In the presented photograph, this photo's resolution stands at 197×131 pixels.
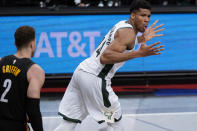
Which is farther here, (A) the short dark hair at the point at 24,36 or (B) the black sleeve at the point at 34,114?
(A) the short dark hair at the point at 24,36

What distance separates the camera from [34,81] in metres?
3.72

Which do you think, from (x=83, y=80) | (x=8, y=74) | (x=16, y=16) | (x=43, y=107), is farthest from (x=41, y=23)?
(x=8, y=74)

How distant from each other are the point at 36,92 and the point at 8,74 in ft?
1.06

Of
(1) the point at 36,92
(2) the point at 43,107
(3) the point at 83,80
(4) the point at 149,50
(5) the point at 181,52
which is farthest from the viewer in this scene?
(5) the point at 181,52

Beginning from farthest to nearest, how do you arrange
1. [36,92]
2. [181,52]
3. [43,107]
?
1. [181,52]
2. [43,107]
3. [36,92]

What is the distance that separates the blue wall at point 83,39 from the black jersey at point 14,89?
5010 millimetres

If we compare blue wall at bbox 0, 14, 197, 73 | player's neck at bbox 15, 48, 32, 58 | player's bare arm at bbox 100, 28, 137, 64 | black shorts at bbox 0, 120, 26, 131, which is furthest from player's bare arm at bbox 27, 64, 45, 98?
blue wall at bbox 0, 14, 197, 73

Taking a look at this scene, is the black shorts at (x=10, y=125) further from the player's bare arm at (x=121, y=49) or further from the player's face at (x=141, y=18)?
the player's face at (x=141, y=18)

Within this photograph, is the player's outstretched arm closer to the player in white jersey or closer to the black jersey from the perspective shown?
the black jersey

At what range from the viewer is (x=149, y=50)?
4855 mm

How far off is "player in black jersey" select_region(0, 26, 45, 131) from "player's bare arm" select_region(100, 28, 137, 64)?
1.34 metres

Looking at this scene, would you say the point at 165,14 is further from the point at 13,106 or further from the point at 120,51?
the point at 13,106

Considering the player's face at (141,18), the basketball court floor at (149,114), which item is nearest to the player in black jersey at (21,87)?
the player's face at (141,18)

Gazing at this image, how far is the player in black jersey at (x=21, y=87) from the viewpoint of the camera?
371 cm
